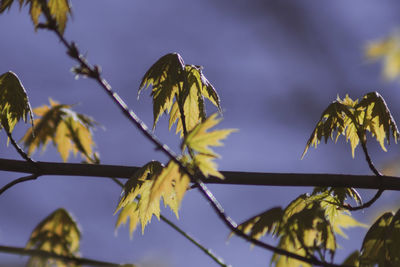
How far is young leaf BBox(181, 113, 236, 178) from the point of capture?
1304 millimetres

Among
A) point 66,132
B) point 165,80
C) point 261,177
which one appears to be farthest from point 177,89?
point 66,132

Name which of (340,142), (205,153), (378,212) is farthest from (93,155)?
(340,142)

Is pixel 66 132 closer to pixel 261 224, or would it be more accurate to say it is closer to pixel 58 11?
pixel 58 11

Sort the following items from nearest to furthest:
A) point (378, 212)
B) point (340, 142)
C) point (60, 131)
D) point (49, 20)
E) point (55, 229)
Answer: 1. point (49, 20)
2. point (55, 229)
3. point (378, 212)
4. point (60, 131)
5. point (340, 142)

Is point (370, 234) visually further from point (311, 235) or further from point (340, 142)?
point (340, 142)

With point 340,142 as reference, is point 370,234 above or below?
below

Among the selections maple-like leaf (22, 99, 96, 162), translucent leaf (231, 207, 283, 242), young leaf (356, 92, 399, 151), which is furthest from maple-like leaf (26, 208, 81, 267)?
young leaf (356, 92, 399, 151)

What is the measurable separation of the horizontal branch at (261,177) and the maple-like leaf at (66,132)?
0.47m

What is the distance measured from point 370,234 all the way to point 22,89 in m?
1.37

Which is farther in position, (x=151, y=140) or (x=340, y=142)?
(x=340, y=142)

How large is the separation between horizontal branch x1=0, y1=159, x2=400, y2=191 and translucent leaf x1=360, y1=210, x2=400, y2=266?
0.17m

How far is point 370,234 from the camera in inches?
60.7

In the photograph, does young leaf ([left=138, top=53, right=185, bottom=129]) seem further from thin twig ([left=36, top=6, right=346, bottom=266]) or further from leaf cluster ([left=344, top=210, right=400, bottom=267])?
leaf cluster ([left=344, top=210, right=400, bottom=267])

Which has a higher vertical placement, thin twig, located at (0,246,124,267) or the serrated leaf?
the serrated leaf
